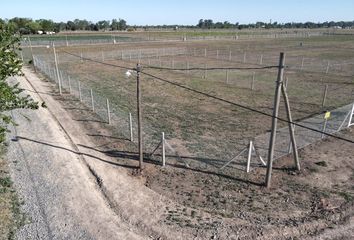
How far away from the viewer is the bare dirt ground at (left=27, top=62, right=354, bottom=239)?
828cm

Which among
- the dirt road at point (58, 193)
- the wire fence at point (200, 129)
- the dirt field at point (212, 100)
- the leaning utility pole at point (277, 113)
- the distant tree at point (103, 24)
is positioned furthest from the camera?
the distant tree at point (103, 24)

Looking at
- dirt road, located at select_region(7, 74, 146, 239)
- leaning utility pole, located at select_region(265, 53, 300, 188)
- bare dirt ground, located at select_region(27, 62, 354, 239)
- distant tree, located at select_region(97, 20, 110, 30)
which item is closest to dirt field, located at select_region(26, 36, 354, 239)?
bare dirt ground, located at select_region(27, 62, 354, 239)

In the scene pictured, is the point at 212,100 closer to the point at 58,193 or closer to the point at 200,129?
the point at 200,129

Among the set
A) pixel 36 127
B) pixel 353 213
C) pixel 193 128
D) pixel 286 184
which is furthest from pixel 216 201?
pixel 36 127

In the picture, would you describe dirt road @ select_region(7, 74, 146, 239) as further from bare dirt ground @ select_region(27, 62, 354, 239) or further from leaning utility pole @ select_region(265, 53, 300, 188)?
leaning utility pole @ select_region(265, 53, 300, 188)

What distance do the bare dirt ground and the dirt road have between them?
1.24 metres

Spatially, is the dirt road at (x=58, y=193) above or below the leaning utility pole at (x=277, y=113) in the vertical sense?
below

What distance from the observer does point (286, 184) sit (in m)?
10.5

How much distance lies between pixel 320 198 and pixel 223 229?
11.2 ft

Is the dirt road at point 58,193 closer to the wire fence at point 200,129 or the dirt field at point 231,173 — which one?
the dirt field at point 231,173

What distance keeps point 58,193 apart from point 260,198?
6.00 m

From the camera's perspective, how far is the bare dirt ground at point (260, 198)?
27.2 feet

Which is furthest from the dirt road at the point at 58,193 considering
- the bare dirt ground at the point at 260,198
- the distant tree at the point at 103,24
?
the distant tree at the point at 103,24

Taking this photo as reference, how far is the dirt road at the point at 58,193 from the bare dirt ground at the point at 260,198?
1.24 metres
